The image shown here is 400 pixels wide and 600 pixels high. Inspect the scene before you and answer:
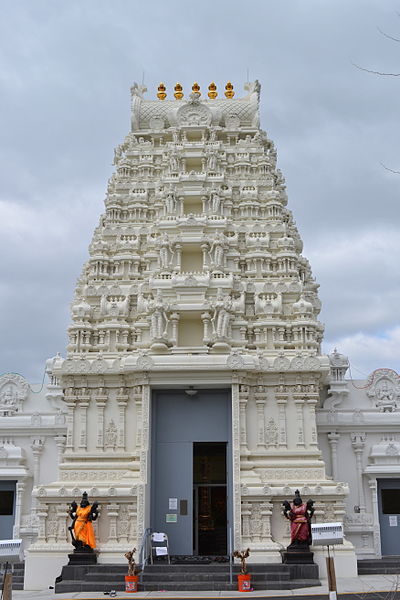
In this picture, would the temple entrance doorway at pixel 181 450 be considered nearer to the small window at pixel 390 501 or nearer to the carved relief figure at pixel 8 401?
the small window at pixel 390 501

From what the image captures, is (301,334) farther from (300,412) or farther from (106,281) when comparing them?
(106,281)

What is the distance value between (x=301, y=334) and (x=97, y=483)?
8.26 metres

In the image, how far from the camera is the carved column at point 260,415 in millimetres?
20594

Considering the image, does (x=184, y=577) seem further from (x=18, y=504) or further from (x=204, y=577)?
(x=18, y=504)

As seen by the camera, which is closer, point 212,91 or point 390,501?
point 390,501

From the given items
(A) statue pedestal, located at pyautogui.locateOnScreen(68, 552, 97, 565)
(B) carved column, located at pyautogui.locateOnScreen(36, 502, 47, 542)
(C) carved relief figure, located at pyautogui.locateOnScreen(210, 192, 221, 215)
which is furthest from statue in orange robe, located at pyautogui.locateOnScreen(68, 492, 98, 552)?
(C) carved relief figure, located at pyautogui.locateOnScreen(210, 192, 221, 215)

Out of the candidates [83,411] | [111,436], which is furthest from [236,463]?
[83,411]

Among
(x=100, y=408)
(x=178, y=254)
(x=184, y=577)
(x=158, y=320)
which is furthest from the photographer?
(x=178, y=254)

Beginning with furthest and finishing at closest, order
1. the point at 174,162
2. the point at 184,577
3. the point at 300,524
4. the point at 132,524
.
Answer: the point at 174,162 → the point at 132,524 → the point at 300,524 → the point at 184,577

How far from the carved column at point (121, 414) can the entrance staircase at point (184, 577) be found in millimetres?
3896

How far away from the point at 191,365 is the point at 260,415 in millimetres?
2782

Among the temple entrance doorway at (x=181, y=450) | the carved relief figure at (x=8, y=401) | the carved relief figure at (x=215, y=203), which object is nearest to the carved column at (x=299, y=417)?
the temple entrance doorway at (x=181, y=450)

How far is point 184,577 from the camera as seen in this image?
17.0 metres

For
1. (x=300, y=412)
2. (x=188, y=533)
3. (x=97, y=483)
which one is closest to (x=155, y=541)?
(x=188, y=533)
